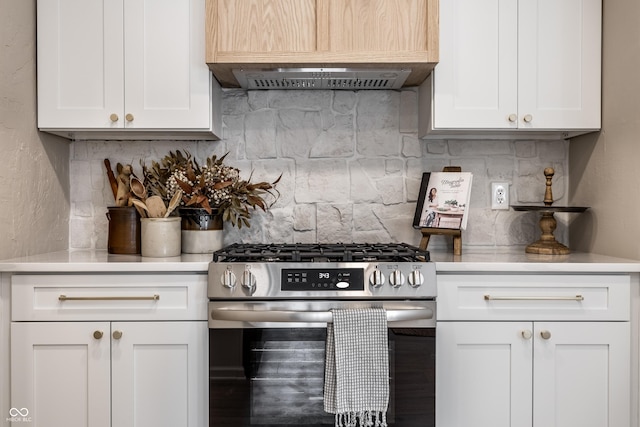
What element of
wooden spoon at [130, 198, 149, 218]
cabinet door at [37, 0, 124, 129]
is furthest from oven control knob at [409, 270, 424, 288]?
cabinet door at [37, 0, 124, 129]

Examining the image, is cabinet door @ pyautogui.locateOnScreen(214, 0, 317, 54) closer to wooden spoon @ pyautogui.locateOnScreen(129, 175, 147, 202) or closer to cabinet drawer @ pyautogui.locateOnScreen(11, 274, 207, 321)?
wooden spoon @ pyautogui.locateOnScreen(129, 175, 147, 202)

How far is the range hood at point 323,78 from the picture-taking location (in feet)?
6.97

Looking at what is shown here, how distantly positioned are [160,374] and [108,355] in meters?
0.20

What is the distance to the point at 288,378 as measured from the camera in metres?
1.82

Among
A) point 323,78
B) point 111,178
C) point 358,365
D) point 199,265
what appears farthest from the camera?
point 111,178

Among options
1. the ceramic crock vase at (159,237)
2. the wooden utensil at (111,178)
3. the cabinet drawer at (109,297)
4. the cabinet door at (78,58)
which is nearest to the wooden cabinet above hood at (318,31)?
the cabinet door at (78,58)

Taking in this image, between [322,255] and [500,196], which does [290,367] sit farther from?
[500,196]

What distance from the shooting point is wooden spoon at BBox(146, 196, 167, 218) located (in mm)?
2066

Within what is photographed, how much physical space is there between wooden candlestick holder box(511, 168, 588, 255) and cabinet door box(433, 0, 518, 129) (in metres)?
0.44

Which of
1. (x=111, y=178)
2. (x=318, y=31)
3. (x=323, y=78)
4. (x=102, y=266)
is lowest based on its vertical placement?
(x=102, y=266)

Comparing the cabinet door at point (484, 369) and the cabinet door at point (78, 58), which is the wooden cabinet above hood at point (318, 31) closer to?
the cabinet door at point (78, 58)

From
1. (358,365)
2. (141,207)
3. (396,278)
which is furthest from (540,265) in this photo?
(141,207)

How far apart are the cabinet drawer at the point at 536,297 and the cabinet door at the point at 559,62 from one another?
27.1 inches

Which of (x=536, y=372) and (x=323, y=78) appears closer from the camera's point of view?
(x=536, y=372)
